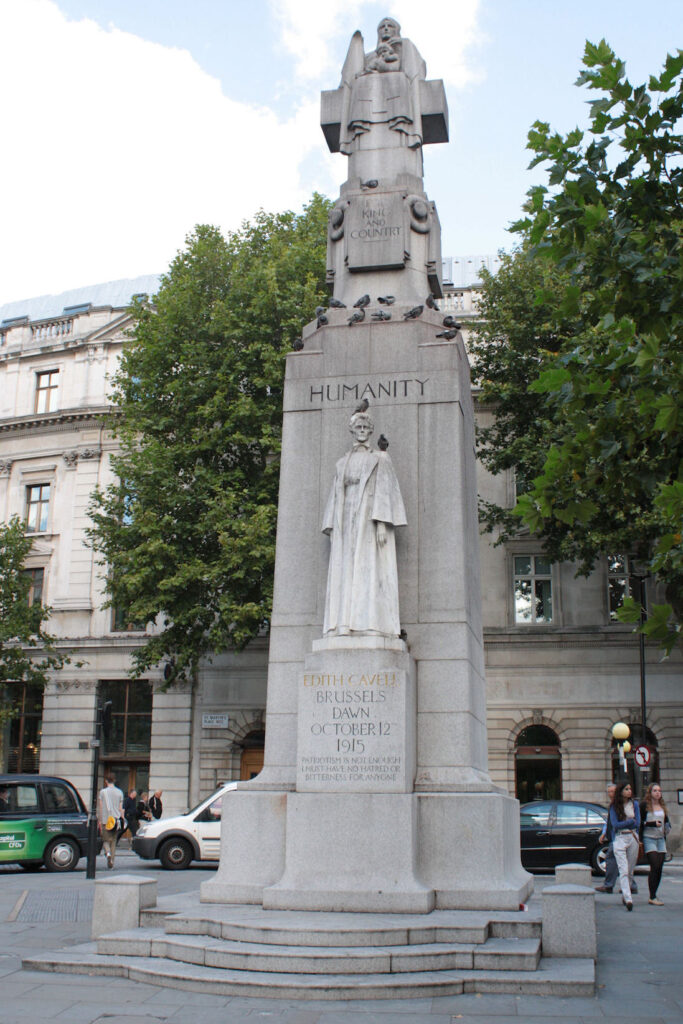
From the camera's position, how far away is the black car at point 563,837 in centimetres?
2005

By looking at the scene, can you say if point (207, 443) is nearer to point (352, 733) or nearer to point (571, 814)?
point (571, 814)

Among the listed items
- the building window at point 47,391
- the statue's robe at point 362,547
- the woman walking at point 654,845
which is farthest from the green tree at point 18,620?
the statue's robe at point 362,547

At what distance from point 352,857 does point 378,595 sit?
2666 millimetres

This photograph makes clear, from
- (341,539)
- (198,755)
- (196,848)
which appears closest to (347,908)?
(341,539)

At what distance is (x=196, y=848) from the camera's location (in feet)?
72.4

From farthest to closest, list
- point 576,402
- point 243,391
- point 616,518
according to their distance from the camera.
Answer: point 243,391
point 616,518
point 576,402

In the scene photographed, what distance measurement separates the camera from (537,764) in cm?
3250

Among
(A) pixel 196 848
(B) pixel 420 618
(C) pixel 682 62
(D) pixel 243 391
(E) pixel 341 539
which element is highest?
(D) pixel 243 391

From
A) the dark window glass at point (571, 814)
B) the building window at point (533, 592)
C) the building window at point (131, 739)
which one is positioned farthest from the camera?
the building window at point (131, 739)

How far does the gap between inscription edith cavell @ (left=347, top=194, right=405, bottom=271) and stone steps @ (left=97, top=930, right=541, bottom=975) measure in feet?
26.9

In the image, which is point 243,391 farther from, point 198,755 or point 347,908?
point 347,908

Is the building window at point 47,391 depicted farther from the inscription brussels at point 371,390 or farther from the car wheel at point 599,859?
the inscription brussels at point 371,390

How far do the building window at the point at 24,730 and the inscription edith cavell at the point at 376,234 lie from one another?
1128 inches

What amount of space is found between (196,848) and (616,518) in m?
12.2
